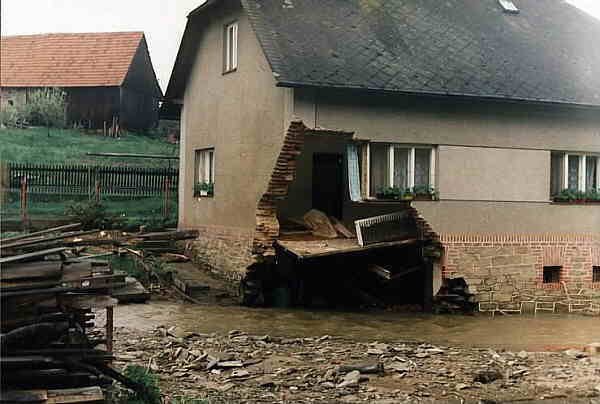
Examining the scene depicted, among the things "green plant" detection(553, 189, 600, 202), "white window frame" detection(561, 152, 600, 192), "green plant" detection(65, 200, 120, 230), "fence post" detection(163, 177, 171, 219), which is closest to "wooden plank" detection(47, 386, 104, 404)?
"green plant" detection(553, 189, 600, 202)

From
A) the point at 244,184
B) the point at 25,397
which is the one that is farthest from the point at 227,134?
the point at 25,397

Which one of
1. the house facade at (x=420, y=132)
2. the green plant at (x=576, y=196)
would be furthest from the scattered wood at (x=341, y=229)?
the green plant at (x=576, y=196)

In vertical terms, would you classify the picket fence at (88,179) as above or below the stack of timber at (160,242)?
above

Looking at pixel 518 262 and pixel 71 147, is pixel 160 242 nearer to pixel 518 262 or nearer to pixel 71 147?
pixel 518 262

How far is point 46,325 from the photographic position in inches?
292

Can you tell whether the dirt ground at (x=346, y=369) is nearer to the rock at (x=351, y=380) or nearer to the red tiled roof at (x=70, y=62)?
the rock at (x=351, y=380)

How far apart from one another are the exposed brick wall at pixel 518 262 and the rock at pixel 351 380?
663 cm

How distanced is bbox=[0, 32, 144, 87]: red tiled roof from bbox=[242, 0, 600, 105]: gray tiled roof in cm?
1915

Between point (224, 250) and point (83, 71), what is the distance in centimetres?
1914

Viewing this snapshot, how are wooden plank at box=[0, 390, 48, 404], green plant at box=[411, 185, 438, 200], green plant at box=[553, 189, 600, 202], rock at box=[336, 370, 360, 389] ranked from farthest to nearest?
green plant at box=[553, 189, 600, 202] < green plant at box=[411, 185, 438, 200] < rock at box=[336, 370, 360, 389] < wooden plank at box=[0, 390, 48, 404]

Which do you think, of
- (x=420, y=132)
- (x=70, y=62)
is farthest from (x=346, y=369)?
(x=70, y=62)

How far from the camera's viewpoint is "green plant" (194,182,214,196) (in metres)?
20.0

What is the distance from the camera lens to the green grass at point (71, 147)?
2936 cm

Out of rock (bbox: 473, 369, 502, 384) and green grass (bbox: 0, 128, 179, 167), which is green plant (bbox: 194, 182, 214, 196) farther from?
rock (bbox: 473, 369, 502, 384)
